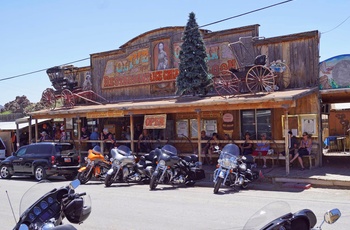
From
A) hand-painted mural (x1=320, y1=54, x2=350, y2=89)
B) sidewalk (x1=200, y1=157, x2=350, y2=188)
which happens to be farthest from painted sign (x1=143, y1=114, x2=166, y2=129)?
hand-painted mural (x1=320, y1=54, x2=350, y2=89)

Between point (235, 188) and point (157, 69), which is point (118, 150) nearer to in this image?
point (235, 188)

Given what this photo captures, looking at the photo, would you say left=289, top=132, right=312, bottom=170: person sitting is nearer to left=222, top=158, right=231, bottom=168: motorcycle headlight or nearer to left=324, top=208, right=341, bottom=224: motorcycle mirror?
left=222, top=158, right=231, bottom=168: motorcycle headlight

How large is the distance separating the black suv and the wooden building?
2747 millimetres

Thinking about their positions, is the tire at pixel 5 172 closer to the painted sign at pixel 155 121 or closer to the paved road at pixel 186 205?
the paved road at pixel 186 205

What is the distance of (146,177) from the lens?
52.0 ft

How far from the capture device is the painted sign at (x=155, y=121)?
61.0 feet

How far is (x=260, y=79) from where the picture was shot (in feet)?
53.0

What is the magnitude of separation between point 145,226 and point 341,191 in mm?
6913

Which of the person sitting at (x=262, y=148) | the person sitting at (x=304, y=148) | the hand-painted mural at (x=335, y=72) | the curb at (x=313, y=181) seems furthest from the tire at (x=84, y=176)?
the hand-painted mural at (x=335, y=72)

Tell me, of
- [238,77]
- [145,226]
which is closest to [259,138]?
[238,77]

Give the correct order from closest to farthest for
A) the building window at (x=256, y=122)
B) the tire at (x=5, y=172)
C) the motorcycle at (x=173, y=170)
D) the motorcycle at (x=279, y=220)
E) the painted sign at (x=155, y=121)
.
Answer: the motorcycle at (x=279, y=220)
the motorcycle at (x=173, y=170)
the building window at (x=256, y=122)
the painted sign at (x=155, y=121)
the tire at (x=5, y=172)

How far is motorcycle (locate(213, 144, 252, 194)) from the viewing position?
1291 centimetres

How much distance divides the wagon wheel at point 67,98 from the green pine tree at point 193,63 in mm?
7415

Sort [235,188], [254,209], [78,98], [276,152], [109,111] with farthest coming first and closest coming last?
[78,98], [109,111], [276,152], [235,188], [254,209]
